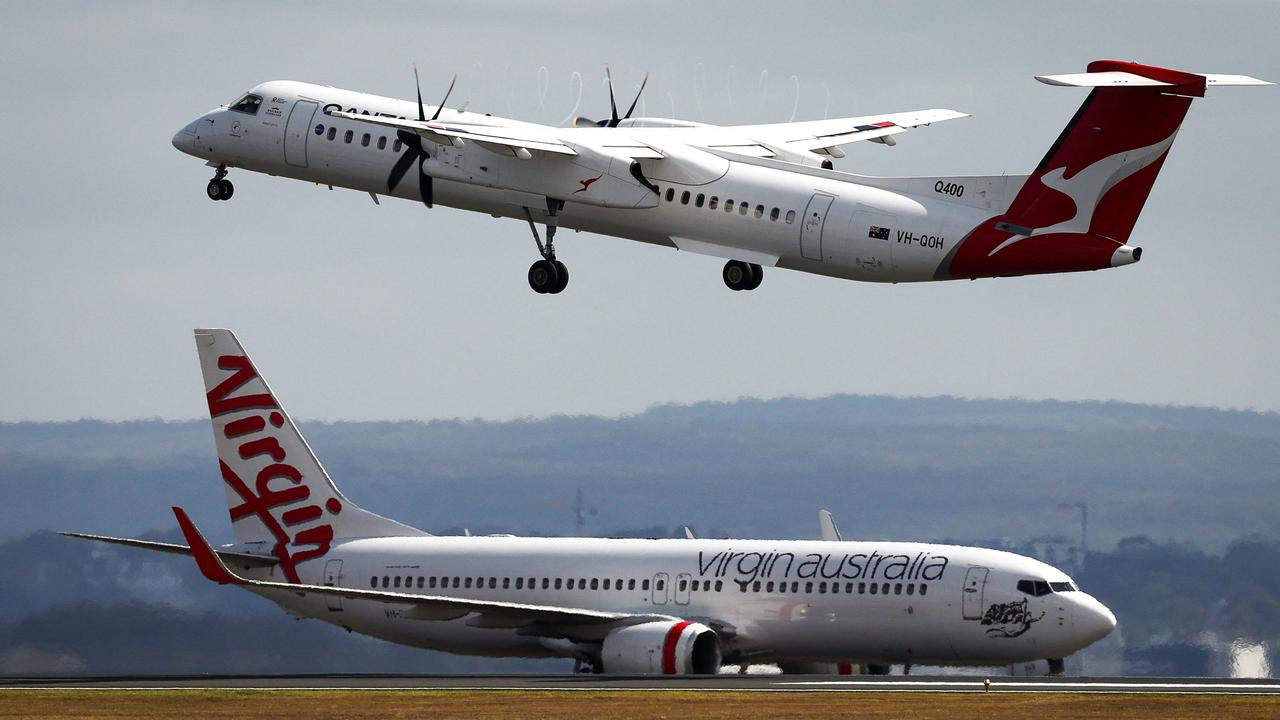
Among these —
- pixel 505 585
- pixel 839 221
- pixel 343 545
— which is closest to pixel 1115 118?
pixel 839 221

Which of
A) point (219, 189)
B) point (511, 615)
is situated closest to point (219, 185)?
point (219, 189)

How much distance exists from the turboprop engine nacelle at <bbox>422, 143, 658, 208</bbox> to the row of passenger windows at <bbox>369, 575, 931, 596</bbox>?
42.1 feet

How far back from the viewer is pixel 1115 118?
59844mm

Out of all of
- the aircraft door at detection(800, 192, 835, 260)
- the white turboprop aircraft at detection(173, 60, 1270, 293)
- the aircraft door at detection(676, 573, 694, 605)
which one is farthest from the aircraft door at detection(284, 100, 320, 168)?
the aircraft door at detection(676, 573, 694, 605)

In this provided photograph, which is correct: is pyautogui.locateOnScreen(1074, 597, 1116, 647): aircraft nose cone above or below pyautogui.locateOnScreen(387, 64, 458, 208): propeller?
below

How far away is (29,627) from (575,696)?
38779 mm

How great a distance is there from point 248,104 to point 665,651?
63.8ft

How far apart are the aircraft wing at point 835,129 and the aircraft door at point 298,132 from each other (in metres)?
11.7

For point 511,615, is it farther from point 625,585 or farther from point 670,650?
point 670,650

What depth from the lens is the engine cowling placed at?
68.4m

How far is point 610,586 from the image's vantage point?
73.9 meters

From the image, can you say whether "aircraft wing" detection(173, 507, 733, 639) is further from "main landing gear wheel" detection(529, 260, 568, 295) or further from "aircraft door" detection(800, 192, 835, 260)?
"aircraft door" detection(800, 192, 835, 260)

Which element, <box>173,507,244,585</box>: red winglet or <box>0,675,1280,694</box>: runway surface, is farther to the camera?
<box>173,507,244,585</box>: red winglet

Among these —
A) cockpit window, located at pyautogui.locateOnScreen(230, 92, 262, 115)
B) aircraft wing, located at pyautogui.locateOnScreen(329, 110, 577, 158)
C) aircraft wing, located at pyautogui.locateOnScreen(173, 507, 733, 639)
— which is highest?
cockpit window, located at pyautogui.locateOnScreen(230, 92, 262, 115)
